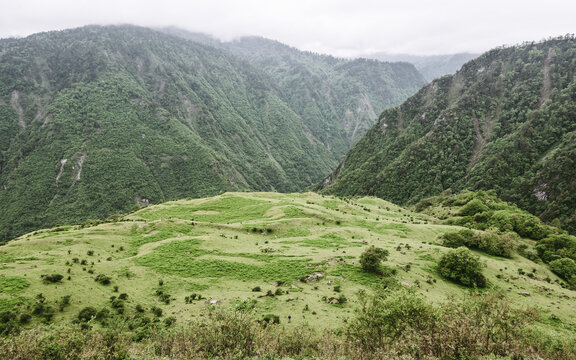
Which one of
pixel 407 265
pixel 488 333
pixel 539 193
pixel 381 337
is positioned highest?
pixel 488 333

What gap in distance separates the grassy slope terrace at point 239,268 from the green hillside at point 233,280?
0.25 metres

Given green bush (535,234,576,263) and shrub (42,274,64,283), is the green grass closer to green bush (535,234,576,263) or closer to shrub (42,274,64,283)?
shrub (42,274,64,283)

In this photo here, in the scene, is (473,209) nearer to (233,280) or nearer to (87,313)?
(233,280)

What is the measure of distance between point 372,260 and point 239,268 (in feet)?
89.5

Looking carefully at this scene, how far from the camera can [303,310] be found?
48531 mm

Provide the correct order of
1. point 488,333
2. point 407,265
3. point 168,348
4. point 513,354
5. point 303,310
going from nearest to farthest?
point 513,354
point 488,333
point 168,348
point 303,310
point 407,265

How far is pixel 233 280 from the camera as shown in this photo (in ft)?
197

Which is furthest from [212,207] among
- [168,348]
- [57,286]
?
[168,348]

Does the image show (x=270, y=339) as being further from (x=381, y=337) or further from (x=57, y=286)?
(x=57, y=286)

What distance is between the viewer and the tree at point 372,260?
61281 millimetres

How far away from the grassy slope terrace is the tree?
72.0 inches

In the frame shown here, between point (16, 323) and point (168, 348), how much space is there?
2288cm

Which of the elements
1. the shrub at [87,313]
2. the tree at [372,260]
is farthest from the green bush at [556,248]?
the shrub at [87,313]

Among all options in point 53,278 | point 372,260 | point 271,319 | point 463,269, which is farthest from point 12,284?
point 463,269
